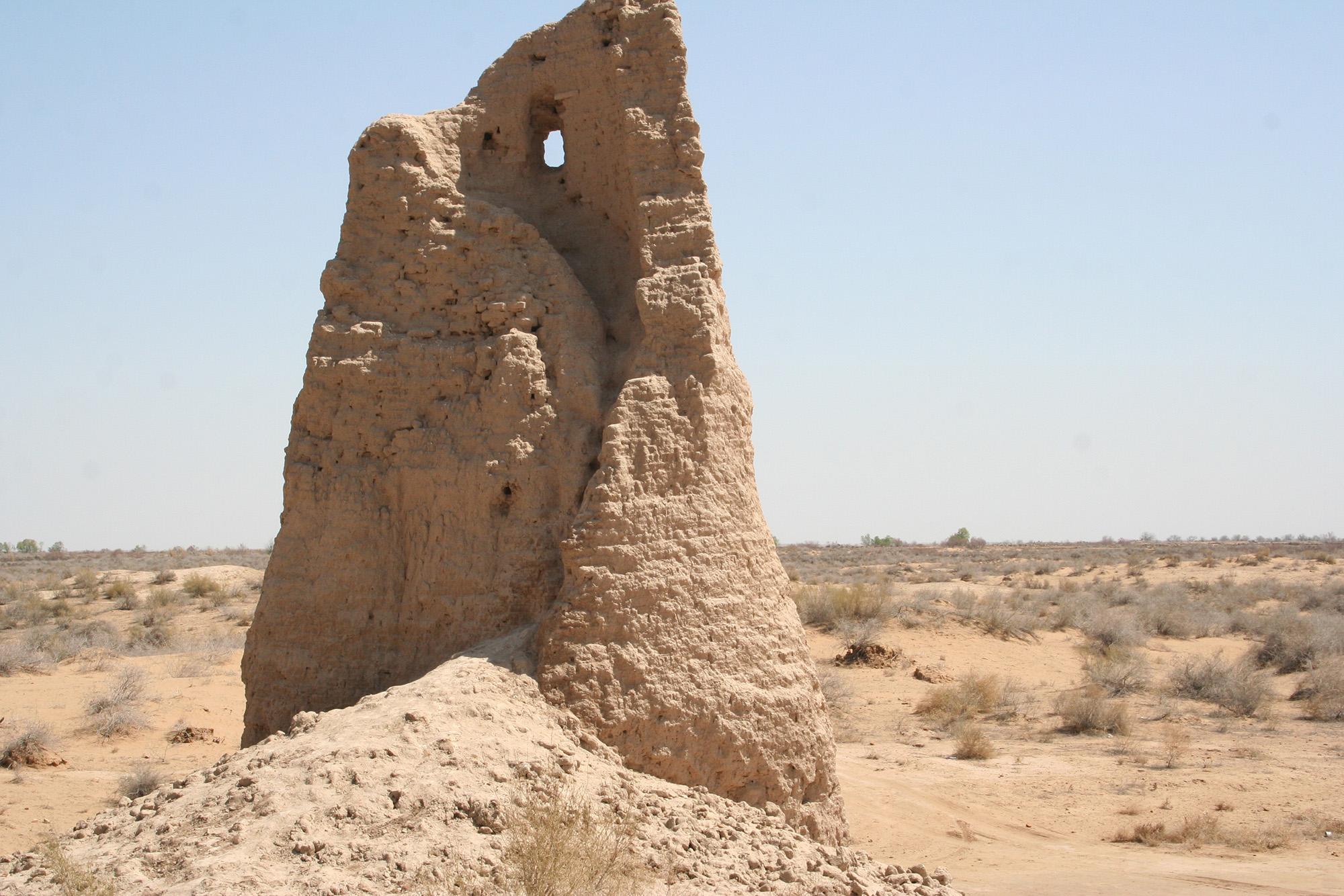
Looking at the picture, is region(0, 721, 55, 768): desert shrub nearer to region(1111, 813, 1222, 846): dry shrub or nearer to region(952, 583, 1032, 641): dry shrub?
region(1111, 813, 1222, 846): dry shrub

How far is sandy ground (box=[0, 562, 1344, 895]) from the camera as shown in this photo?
6664 millimetres

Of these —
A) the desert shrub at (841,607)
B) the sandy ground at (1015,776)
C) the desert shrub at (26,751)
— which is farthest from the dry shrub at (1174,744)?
the desert shrub at (26,751)

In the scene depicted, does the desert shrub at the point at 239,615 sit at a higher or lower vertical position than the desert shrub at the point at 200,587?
lower

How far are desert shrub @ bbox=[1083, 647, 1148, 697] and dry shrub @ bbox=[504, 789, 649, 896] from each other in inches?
400

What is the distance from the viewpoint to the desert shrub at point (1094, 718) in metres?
11.2

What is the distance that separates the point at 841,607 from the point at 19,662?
36.9 feet

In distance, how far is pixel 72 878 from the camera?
11.7 ft

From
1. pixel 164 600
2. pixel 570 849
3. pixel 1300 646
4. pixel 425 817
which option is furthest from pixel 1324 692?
pixel 164 600

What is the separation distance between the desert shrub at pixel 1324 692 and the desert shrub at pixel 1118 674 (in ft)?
5.56

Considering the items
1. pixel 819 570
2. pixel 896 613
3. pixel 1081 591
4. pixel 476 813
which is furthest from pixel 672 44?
pixel 819 570

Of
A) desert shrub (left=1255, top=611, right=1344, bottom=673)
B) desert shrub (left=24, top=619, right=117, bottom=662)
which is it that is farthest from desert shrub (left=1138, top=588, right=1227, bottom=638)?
desert shrub (left=24, top=619, right=117, bottom=662)

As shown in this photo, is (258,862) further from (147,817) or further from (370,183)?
(370,183)

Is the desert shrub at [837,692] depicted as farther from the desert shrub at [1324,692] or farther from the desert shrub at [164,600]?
the desert shrub at [164,600]

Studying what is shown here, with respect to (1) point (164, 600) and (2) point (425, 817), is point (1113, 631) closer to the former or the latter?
(2) point (425, 817)
